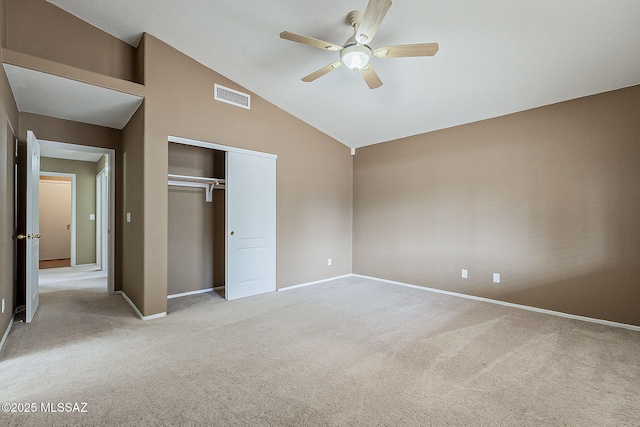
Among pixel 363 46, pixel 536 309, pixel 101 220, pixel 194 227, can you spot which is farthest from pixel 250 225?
pixel 101 220

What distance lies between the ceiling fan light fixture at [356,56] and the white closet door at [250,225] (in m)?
2.19

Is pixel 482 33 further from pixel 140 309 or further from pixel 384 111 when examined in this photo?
pixel 140 309

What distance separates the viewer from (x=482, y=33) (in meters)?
2.80

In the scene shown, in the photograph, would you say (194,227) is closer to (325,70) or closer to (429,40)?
(325,70)

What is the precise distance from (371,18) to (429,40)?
1.10 metres

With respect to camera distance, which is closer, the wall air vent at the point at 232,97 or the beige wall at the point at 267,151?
the beige wall at the point at 267,151

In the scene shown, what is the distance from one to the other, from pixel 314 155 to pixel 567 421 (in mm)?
4518

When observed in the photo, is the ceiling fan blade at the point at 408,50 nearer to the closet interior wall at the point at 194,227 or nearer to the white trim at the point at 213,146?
the white trim at the point at 213,146

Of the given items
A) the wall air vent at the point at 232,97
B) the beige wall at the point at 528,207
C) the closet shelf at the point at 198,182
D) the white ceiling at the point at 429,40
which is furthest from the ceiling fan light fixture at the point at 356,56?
the closet shelf at the point at 198,182

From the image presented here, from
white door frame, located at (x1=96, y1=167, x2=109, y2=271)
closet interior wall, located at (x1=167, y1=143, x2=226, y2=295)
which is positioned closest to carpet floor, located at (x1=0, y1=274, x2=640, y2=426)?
closet interior wall, located at (x1=167, y1=143, x2=226, y2=295)

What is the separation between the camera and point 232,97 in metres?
4.16

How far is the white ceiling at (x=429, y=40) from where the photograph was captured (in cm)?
260

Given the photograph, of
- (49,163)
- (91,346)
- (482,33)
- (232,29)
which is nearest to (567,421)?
(482,33)

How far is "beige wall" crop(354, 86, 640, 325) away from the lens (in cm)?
331
